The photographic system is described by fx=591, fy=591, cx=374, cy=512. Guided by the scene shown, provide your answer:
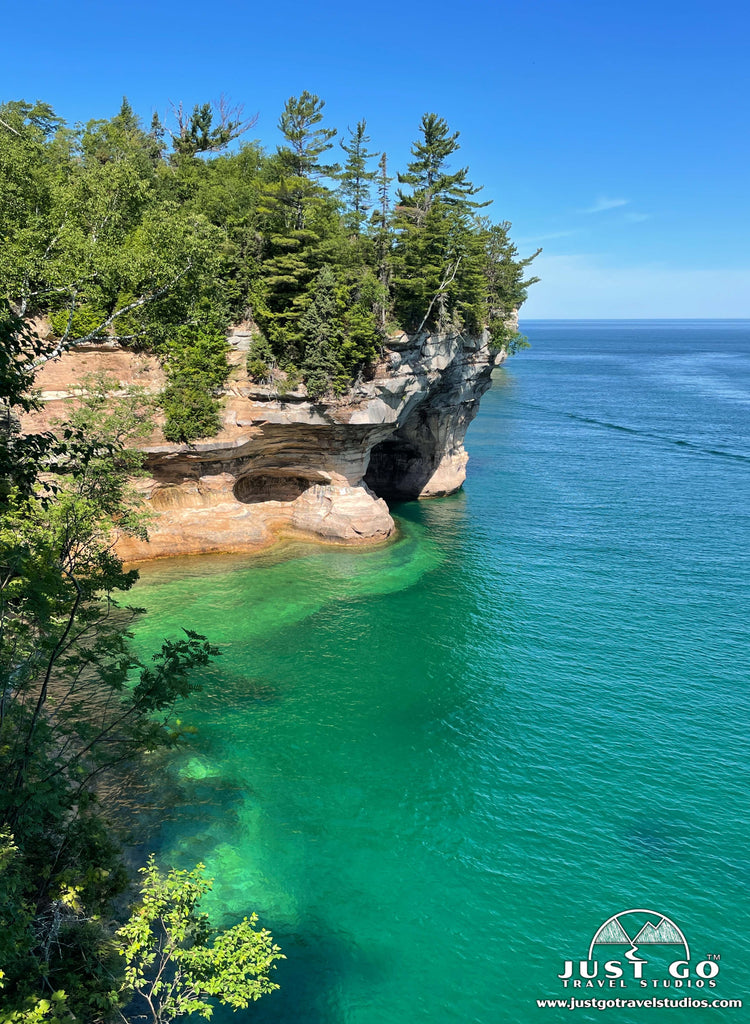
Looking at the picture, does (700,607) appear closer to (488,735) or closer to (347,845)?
(488,735)

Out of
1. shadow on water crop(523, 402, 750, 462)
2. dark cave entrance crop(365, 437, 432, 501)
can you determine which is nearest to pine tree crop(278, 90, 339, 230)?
dark cave entrance crop(365, 437, 432, 501)

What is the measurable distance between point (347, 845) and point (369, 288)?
29584 mm

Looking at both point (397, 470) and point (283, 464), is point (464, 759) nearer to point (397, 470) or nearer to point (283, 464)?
point (283, 464)

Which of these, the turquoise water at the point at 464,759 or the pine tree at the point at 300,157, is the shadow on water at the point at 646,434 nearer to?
the turquoise water at the point at 464,759

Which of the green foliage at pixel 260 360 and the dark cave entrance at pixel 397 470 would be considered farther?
the dark cave entrance at pixel 397 470

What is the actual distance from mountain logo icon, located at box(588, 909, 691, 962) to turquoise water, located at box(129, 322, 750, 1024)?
0.86 feet

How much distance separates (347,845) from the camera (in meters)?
16.8

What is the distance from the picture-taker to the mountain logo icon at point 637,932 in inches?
567

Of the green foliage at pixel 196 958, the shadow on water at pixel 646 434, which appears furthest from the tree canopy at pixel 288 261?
the shadow on water at pixel 646 434

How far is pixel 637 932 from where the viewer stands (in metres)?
14.7

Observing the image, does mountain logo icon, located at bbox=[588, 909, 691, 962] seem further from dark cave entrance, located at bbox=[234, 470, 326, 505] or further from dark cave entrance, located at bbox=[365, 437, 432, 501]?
dark cave entrance, located at bbox=[365, 437, 432, 501]

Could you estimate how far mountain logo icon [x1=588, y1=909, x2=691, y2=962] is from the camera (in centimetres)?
1439

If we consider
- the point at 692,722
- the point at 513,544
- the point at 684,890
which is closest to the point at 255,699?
the point at 684,890

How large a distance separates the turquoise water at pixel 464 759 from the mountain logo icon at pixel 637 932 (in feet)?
0.86
